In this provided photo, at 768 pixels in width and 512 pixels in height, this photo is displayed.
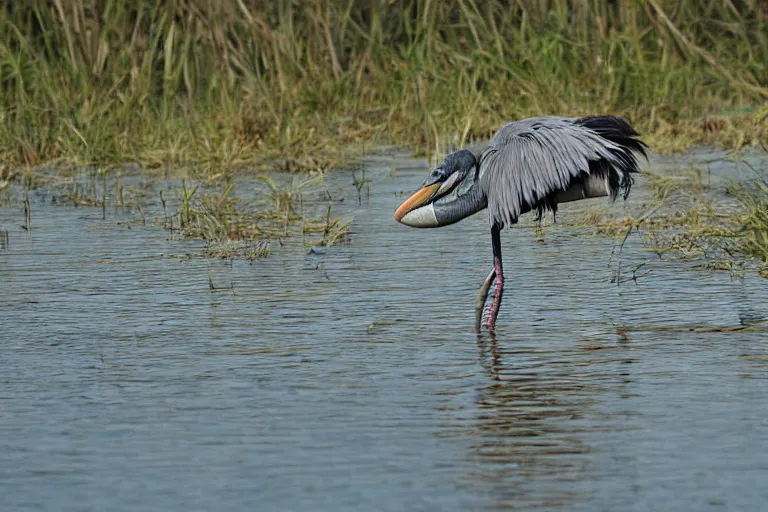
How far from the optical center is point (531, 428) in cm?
502

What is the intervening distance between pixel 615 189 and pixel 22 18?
970 centimetres

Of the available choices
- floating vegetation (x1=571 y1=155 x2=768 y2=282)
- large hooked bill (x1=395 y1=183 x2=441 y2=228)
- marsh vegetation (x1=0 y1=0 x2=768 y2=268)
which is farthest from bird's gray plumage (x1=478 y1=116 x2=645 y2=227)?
marsh vegetation (x1=0 y1=0 x2=768 y2=268)

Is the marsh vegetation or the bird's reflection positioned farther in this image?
the marsh vegetation

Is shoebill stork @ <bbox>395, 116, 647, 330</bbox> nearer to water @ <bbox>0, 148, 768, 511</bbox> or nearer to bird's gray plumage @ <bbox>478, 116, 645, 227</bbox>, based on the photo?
bird's gray plumage @ <bbox>478, 116, 645, 227</bbox>

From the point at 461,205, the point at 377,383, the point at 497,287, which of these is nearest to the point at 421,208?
the point at 461,205

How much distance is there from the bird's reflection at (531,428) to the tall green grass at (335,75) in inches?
284

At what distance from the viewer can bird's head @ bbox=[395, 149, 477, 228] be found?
709 cm

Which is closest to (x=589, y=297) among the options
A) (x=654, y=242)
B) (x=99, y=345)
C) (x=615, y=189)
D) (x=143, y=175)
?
(x=615, y=189)

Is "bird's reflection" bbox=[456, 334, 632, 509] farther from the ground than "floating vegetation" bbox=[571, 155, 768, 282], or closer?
closer

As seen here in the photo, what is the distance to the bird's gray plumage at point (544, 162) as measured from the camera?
690 centimetres

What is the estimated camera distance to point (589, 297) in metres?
7.50

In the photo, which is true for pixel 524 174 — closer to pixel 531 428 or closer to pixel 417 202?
pixel 417 202

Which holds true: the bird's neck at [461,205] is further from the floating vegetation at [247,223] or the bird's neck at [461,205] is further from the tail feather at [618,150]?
the floating vegetation at [247,223]

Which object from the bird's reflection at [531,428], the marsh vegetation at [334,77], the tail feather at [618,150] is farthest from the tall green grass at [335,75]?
the bird's reflection at [531,428]
